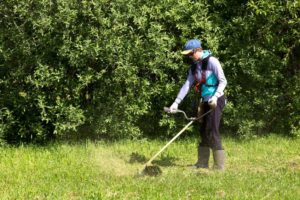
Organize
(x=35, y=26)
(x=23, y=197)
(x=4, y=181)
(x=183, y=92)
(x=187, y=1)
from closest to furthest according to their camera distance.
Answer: (x=23, y=197) → (x=4, y=181) → (x=183, y=92) → (x=35, y=26) → (x=187, y=1)

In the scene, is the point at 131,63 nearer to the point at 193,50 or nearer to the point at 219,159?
the point at 193,50

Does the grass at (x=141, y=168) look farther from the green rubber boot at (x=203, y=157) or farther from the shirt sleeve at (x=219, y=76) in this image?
the shirt sleeve at (x=219, y=76)

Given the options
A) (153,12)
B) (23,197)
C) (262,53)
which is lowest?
(23,197)

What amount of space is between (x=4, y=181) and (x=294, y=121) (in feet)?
17.2

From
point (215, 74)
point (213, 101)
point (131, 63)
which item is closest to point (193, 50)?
point (215, 74)


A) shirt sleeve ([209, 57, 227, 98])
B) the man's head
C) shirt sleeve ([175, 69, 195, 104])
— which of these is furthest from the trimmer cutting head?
the man's head

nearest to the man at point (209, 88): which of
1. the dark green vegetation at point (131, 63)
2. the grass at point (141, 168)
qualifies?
the grass at point (141, 168)

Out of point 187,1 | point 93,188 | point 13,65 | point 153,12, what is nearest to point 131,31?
point 153,12

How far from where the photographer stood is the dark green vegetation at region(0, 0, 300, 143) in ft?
28.2

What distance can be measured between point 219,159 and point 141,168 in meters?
1.15

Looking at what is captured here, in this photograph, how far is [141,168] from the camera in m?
7.71

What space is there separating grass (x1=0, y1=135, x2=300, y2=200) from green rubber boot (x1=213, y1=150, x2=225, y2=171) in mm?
146

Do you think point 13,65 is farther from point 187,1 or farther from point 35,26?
point 187,1

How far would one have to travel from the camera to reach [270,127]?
1002cm
